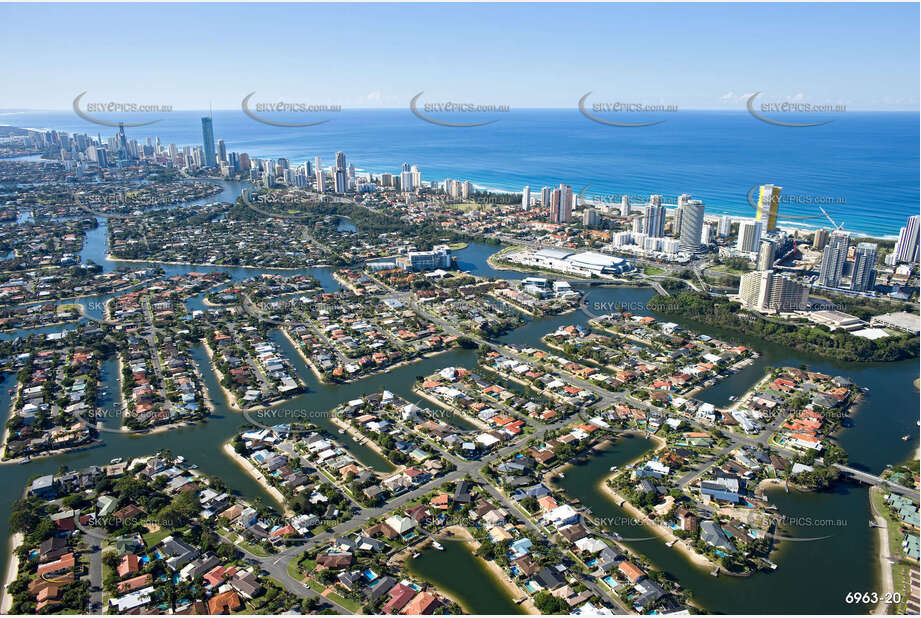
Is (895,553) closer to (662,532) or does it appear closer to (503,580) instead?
(662,532)

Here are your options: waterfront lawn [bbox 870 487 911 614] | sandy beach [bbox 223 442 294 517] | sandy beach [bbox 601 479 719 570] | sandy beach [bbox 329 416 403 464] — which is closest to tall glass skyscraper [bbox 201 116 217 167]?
sandy beach [bbox 329 416 403 464]

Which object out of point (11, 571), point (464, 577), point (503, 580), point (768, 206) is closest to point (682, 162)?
point (768, 206)

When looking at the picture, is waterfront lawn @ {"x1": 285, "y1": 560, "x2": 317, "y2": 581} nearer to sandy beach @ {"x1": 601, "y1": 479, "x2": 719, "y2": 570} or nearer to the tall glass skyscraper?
sandy beach @ {"x1": 601, "y1": 479, "x2": 719, "y2": 570}

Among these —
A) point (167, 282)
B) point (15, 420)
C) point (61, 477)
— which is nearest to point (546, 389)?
point (61, 477)

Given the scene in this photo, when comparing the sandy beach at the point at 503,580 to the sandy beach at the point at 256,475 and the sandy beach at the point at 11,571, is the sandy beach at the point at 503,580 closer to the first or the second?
the sandy beach at the point at 256,475

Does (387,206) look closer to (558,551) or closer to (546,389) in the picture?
(546,389)
